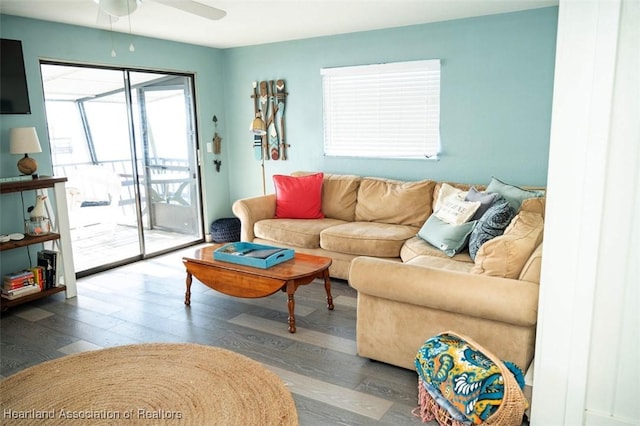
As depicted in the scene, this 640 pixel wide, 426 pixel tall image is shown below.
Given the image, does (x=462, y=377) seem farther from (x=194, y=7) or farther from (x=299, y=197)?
(x=299, y=197)

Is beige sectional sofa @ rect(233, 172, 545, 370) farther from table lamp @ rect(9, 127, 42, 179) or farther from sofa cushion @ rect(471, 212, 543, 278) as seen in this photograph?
table lamp @ rect(9, 127, 42, 179)

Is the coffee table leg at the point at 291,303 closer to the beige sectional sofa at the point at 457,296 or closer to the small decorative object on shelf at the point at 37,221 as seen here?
the beige sectional sofa at the point at 457,296

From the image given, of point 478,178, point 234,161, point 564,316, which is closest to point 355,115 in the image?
point 478,178

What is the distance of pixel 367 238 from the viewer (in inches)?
161

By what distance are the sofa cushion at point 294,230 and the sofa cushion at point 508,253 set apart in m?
2.09

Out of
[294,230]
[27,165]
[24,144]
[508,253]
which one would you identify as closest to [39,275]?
[27,165]

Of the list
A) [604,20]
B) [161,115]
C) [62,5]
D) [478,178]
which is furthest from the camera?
[161,115]

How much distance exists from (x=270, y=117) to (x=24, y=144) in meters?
2.62

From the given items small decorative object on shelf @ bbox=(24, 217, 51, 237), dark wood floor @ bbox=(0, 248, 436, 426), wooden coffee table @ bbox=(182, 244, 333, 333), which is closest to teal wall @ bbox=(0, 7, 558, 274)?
small decorative object on shelf @ bbox=(24, 217, 51, 237)

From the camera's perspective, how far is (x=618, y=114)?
185cm

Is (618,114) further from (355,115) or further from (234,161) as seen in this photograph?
(234,161)

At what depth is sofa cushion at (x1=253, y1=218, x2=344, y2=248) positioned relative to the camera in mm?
4422

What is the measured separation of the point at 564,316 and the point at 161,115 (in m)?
4.68

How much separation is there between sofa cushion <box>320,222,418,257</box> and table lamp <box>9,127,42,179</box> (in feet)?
8.11
